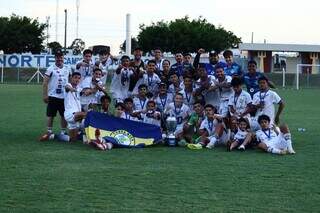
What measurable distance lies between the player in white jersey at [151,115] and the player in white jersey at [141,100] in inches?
6.7

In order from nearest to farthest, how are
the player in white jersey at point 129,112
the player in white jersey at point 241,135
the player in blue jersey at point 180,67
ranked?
the player in white jersey at point 241,135
the player in white jersey at point 129,112
the player in blue jersey at point 180,67

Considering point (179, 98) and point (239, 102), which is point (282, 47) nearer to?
point (179, 98)

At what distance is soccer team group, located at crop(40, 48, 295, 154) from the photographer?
441 inches

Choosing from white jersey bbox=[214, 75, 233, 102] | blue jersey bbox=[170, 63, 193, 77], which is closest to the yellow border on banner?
white jersey bbox=[214, 75, 233, 102]

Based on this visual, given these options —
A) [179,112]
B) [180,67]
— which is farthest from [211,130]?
[180,67]

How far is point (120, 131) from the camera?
36.8 ft

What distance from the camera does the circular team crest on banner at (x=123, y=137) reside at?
11.0 metres

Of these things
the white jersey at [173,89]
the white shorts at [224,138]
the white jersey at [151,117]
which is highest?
the white jersey at [173,89]

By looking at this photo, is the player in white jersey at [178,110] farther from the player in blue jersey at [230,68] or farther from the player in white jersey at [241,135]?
the player in white jersey at [241,135]

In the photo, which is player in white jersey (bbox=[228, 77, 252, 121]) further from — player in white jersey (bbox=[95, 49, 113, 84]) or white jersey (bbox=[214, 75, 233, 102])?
player in white jersey (bbox=[95, 49, 113, 84])

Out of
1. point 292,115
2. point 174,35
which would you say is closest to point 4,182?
point 292,115

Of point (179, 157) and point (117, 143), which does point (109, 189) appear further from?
point (117, 143)

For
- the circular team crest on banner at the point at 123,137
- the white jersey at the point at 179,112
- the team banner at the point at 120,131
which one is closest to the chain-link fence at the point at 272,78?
the white jersey at the point at 179,112

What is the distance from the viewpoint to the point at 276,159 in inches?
380
